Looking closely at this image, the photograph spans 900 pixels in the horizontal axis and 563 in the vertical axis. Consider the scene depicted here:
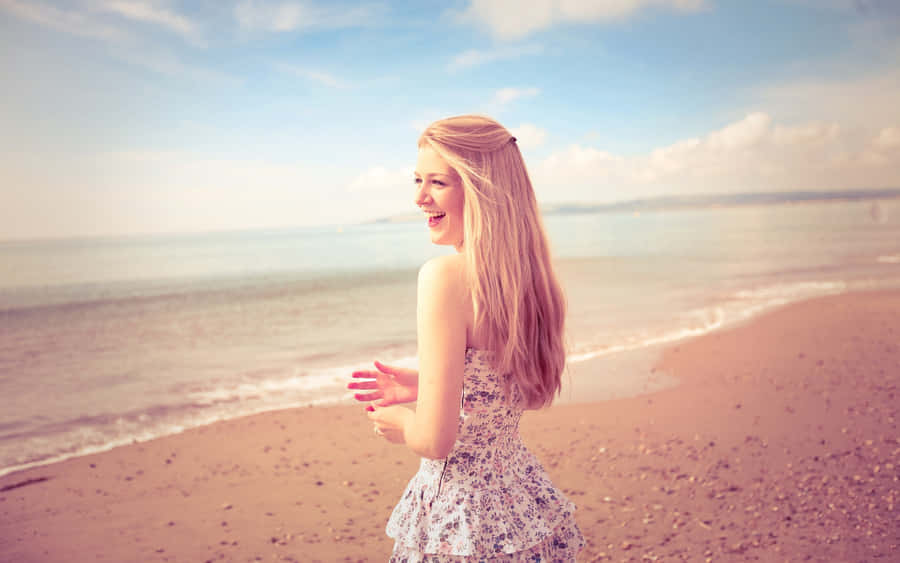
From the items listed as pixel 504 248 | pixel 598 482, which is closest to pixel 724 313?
pixel 598 482

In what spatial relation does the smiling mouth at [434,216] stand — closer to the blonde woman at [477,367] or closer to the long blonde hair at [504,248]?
the blonde woman at [477,367]

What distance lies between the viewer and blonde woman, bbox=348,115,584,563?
154cm

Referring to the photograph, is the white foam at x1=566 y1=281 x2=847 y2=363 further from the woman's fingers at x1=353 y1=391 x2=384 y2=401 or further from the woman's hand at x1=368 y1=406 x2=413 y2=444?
the woman's hand at x1=368 y1=406 x2=413 y2=444

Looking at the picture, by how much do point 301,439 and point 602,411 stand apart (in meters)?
3.75

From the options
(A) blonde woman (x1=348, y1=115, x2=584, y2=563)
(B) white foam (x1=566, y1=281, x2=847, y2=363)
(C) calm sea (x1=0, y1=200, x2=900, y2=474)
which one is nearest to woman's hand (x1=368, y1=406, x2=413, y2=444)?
(A) blonde woman (x1=348, y1=115, x2=584, y2=563)

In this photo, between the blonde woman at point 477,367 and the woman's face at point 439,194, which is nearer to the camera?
the blonde woman at point 477,367

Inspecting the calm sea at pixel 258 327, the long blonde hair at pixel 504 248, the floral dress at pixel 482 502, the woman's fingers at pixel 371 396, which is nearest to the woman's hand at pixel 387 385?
the woman's fingers at pixel 371 396

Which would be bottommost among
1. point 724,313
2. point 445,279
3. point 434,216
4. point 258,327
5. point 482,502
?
point 724,313

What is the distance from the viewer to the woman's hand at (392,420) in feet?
5.37

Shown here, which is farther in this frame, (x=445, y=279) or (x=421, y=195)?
(x=421, y=195)

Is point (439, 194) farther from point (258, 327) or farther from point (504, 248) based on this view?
point (258, 327)

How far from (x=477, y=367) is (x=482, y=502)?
1.37ft

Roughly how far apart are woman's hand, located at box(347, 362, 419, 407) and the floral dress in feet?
0.62

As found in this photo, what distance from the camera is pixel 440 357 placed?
1510 millimetres
